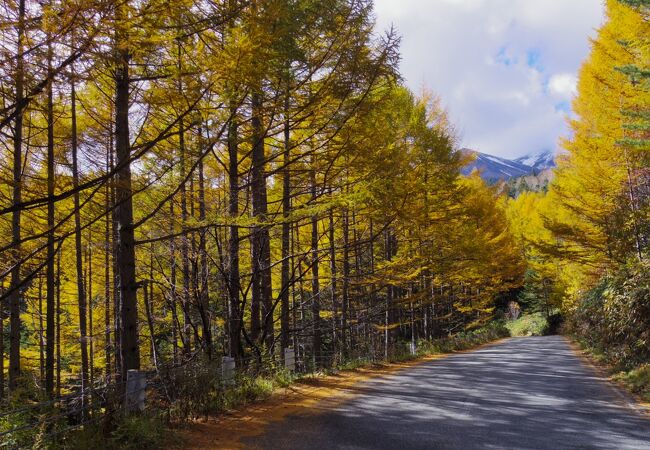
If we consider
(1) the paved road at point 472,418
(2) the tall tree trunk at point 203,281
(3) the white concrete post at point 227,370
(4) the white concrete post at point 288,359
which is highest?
(2) the tall tree trunk at point 203,281

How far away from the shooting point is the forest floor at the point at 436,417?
5.80 m

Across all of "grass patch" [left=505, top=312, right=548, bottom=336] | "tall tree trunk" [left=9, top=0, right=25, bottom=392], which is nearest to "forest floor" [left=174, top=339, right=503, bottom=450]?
"tall tree trunk" [left=9, top=0, right=25, bottom=392]

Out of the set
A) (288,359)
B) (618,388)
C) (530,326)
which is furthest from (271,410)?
(530,326)

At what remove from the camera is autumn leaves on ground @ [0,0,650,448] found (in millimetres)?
4871

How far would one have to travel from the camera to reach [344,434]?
6078 mm

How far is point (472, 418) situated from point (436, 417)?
0.53m

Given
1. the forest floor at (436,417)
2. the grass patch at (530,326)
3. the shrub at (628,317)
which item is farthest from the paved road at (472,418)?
the grass patch at (530,326)

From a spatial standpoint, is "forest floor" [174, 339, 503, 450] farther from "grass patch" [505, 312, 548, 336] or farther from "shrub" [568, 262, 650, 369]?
"grass patch" [505, 312, 548, 336]

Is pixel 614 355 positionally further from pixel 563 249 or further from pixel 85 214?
pixel 85 214

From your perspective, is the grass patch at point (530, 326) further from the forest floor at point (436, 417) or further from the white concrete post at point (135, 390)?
the white concrete post at point (135, 390)

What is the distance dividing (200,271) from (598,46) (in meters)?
16.0

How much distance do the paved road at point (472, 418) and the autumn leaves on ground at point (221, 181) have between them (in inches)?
58.9

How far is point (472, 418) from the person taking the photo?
695cm

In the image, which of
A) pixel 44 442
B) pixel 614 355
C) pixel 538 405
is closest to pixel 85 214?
pixel 44 442
